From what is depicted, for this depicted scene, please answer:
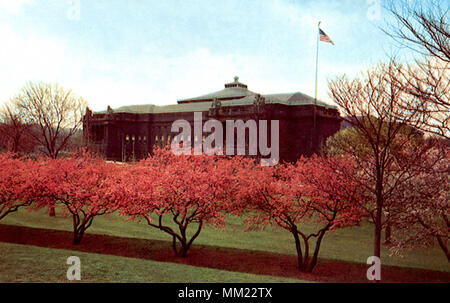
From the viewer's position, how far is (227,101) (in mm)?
99812

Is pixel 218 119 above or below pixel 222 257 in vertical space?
above

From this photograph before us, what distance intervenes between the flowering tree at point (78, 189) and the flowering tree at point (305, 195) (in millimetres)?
10325

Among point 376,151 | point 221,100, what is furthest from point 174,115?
point 376,151

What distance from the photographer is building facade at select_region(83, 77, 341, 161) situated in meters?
87.3

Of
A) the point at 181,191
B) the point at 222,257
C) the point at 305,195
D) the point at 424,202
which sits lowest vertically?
the point at 222,257

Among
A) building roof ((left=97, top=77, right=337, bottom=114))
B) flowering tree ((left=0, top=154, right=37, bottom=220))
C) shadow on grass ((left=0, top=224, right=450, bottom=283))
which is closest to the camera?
shadow on grass ((left=0, top=224, right=450, bottom=283))

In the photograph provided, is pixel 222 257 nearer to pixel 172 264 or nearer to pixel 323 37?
pixel 172 264

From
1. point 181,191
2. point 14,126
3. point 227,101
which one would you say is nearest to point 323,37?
point 181,191

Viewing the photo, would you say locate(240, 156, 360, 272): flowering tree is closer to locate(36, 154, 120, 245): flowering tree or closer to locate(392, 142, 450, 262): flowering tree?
locate(392, 142, 450, 262): flowering tree

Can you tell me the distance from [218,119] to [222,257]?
68679mm

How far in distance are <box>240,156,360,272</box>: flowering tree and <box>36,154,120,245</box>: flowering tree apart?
407 inches

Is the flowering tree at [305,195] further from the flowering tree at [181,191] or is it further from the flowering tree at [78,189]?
the flowering tree at [78,189]

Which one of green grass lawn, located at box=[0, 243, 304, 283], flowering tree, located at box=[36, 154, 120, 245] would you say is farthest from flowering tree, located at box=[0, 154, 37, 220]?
green grass lawn, located at box=[0, 243, 304, 283]
